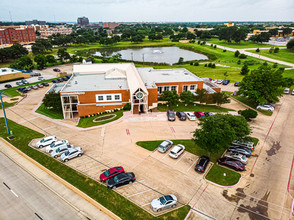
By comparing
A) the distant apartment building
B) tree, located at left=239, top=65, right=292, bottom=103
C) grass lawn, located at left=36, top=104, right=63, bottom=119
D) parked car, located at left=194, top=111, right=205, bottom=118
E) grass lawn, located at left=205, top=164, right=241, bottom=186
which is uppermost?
the distant apartment building

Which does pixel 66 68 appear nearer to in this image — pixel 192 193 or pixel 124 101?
pixel 124 101

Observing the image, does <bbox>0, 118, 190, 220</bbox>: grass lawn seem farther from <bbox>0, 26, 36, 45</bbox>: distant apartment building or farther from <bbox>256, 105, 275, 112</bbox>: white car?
<bbox>0, 26, 36, 45</bbox>: distant apartment building

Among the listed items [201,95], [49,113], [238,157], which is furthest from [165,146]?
[49,113]

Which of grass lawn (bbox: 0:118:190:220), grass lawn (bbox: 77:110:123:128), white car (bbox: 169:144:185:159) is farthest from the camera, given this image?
grass lawn (bbox: 77:110:123:128)

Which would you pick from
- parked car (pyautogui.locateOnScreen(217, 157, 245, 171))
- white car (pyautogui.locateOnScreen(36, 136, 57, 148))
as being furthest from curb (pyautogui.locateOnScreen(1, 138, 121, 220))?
parked car (pyautogui.locateOnScreen(217, 157, 245, 171))

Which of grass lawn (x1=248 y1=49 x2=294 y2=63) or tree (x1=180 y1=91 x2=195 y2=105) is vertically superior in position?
grass lawn (x1=248 y1=49 x2=294 y2=63)

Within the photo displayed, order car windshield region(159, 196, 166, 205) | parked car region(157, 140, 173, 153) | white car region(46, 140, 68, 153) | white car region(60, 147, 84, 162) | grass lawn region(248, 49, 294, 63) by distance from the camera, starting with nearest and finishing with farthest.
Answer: car windshield region(159, 196, 166, 205) → white car region(60, 147, 84, 162) → parked car region(157, 140, 173, 153) → white car region(46, 140, 68, 153) → grass lawn region(248, 49, 294, 63)

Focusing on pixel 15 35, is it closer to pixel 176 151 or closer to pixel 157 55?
pixel 157 55
